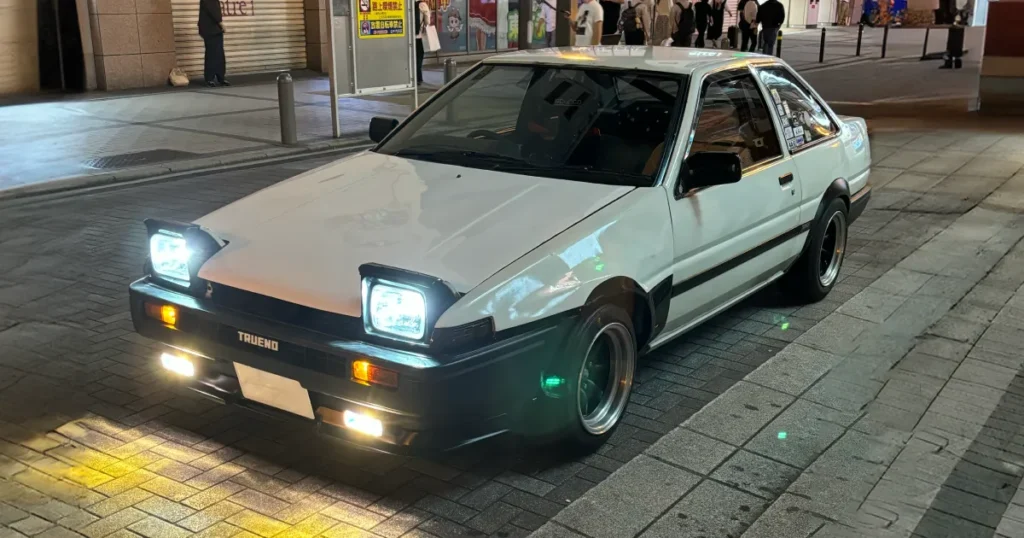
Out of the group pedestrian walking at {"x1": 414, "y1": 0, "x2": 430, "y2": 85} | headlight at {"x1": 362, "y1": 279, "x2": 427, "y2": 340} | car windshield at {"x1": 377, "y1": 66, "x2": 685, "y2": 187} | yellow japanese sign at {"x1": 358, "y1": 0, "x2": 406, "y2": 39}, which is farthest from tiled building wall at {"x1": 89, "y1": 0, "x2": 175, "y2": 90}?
headlight at {"x1": 362, "y1": 279, "x2": 427, "y2": 340}

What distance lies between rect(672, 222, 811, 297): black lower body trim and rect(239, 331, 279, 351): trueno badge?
1829mm

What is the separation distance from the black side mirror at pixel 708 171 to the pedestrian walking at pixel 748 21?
19583mm

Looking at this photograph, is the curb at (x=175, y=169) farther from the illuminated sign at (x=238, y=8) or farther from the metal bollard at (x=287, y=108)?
the illuminated sign at (x=238, y=8)

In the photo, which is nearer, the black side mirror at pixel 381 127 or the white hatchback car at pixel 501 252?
the white hatchback car at pixel 501 252

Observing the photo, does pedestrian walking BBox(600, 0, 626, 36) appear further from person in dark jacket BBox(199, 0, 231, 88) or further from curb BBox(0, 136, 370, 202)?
curb BBox(0, 136, 370, 202)

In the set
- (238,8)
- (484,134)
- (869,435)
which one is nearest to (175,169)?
(484,134)

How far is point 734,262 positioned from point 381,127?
2054mm

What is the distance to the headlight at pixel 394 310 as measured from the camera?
331 cm

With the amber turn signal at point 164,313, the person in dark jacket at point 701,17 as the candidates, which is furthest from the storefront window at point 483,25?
the amber turn signal at point 164,313

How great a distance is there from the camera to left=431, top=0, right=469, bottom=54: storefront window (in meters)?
23.1

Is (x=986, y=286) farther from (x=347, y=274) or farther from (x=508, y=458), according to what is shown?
(x=347, y=274)

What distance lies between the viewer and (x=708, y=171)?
4270mm

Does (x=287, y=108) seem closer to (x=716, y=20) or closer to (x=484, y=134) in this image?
(x=484, y=134)

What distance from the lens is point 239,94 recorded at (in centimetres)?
1650
